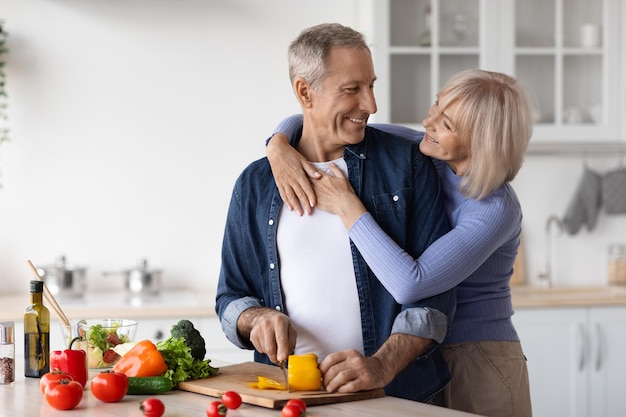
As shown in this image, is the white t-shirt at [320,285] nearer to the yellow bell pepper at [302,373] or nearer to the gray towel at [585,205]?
the yellow bell pepper at [302,373]

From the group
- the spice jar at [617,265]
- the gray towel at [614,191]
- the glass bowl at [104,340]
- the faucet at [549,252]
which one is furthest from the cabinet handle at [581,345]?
the glass bowl at [104,340]

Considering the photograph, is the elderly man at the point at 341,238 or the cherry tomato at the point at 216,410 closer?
the cherry tomato at the point at 216,410

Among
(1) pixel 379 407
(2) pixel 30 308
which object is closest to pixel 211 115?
(2) pixel 30 308

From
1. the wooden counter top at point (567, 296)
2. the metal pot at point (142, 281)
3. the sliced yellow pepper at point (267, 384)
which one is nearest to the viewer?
the sliced yellow pepper at point (267, 384)

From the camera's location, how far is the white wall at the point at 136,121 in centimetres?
421

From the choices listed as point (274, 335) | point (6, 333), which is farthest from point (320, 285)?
point (6, 333)

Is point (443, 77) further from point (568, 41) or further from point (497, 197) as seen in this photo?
point (497, 197)

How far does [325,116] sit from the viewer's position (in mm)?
2312

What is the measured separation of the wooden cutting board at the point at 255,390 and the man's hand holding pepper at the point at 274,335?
0.22 feet

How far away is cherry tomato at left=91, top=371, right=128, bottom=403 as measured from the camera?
193cm

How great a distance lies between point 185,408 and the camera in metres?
1.91

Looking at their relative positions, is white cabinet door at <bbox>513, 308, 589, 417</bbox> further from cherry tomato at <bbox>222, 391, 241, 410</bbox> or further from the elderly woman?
cherry tomato at <bbox>222, 391, 241, 410</bbox>

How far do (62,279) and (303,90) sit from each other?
80.2 inches

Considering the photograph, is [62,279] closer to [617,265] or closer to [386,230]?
[386,230]
